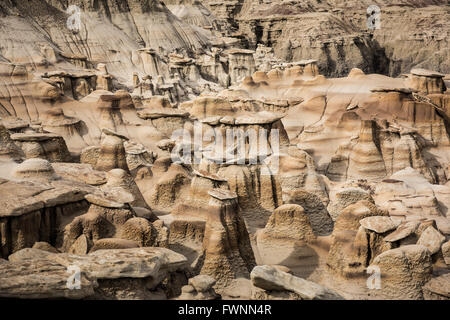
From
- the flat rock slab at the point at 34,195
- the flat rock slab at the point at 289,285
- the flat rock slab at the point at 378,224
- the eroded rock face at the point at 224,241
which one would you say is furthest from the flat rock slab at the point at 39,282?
the flat rock slab at the point at 378,224

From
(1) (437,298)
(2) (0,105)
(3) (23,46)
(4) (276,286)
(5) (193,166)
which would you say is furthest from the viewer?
(3) (23,46)

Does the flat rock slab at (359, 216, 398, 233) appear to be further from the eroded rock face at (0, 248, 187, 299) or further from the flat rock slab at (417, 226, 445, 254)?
the eroded rock face at (0, 248, 187, 299)

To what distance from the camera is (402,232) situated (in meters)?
11.6

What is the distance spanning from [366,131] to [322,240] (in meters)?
7.86

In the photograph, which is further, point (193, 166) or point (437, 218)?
point (193, 166)

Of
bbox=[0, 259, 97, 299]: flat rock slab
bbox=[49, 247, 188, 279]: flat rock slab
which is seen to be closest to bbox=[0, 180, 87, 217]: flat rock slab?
bbox=[49, 247, 188, 279]: flat rock slab

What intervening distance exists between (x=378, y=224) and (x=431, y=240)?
1.07 m

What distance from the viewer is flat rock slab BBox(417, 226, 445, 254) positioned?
11.4 m

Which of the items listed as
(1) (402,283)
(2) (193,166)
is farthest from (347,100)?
(1) (402,283)

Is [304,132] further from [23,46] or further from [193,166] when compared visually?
[23,46]

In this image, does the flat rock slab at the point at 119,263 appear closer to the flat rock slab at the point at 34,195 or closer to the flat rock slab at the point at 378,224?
the flat rock slab at the point at 34,195

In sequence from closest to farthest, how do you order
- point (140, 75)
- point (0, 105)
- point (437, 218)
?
1. point (437, 218)
2. point (0, 105)
3. point (140, 75)

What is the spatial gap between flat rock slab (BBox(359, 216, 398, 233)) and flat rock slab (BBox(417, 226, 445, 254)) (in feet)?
Answer: 1.98

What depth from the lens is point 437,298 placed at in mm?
10086
